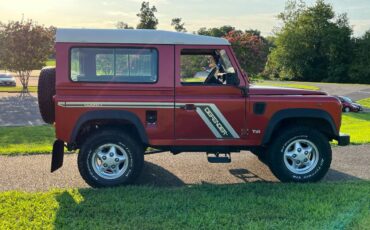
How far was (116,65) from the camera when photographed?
→ 19.1ft

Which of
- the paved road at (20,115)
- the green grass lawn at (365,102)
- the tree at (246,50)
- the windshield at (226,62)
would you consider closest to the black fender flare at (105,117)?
the windshield at (226,62)

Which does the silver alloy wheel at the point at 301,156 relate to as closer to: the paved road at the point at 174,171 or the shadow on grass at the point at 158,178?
the paved road at the point at 174,171

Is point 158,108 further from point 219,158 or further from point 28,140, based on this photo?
point 28,140

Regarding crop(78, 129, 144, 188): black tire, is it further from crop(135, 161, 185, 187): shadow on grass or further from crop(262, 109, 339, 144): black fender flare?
crop(262, 109, 339, 144): black fender flare

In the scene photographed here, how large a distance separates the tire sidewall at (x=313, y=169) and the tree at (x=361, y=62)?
60.1 m

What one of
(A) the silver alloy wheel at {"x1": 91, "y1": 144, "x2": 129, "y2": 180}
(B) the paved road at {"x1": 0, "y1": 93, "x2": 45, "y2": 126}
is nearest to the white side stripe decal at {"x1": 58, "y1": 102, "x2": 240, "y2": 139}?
(A) the silver alloy wheel at {"x1": 91, "y1": 144, "x2": 129, "y2": 180}

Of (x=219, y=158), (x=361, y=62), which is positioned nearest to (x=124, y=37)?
(x=219, y=158)

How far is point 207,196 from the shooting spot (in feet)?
17.3

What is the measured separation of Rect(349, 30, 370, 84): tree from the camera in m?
61.3

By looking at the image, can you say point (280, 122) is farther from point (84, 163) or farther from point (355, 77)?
point (355, 77)

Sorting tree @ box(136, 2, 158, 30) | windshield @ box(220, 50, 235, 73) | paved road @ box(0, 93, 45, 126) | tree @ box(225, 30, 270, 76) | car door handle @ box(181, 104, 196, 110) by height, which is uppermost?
tree @ box(136, 2, 158, 30)

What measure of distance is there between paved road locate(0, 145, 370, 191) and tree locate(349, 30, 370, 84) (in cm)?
5815

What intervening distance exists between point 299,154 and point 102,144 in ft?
9.37

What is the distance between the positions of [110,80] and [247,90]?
1939mm
